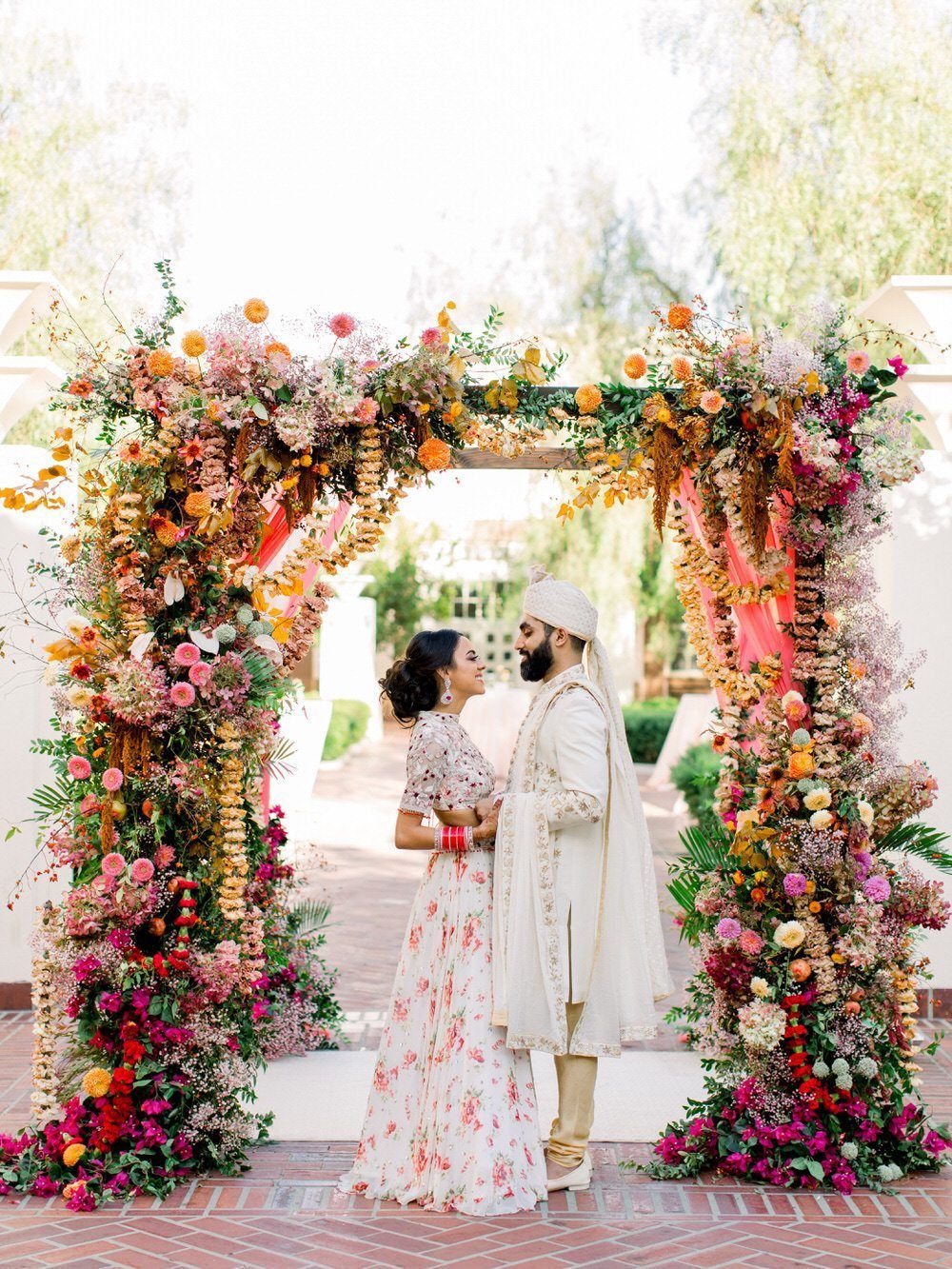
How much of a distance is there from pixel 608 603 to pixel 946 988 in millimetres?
9745

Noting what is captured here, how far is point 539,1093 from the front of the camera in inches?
229

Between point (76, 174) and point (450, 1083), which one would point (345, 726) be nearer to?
point (76, 174)

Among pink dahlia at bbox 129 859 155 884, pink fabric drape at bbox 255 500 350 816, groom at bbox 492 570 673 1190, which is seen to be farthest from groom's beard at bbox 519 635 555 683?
pink dahlia at bbox 129 859 155 884

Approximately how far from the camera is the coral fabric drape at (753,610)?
16.4ft

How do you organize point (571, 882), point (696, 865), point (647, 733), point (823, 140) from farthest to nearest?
point (647, 733), point (823, 140), point (696, 865), point (571, 882)

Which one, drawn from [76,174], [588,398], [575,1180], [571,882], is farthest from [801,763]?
[76,174]

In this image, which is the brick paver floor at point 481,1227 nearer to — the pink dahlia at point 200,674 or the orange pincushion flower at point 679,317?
the pink dahlia at point 200,674

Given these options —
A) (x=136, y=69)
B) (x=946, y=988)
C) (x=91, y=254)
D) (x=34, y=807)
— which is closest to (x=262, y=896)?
(x=34, y=807)

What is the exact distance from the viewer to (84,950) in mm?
4684

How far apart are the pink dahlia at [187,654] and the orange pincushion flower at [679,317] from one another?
1986mm

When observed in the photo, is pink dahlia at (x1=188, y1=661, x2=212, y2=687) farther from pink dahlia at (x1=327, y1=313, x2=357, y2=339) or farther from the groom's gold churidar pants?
the groom's gold churidar pants

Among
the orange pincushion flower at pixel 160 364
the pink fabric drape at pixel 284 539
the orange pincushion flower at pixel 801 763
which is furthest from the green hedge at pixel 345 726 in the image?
the orange pincushion flower at pixel 801 763

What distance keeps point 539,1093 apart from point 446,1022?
1.59 m

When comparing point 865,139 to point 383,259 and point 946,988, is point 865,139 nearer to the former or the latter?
point 383,259
